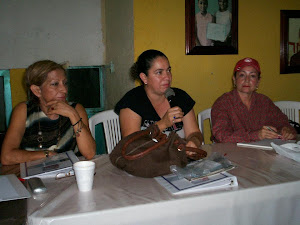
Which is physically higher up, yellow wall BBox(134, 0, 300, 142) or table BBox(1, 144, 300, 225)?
yellow wall BBox(134, 0, 300, 142)

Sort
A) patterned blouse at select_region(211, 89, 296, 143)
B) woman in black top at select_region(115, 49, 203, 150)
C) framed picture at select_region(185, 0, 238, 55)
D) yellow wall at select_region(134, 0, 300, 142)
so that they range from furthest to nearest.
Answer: framed picture at select_region(185, 0, 238, 55)
yellow wall at select_region(134, 0, 300, 142)
patterned blouse at select_region(211, 89, 296, 143)
woman in black top at select_region(115, 49, 203, 150)

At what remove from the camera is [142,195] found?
1.09 m

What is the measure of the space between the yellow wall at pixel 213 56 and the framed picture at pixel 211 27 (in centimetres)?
6

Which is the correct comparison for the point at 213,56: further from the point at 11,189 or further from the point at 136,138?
the point at 11,189

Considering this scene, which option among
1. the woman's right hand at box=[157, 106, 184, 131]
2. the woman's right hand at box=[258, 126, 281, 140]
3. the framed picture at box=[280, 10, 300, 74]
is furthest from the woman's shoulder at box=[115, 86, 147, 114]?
the framed picture at box=[280, 10, 300, 74]

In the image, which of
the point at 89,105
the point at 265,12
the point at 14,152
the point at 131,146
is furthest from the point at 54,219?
the point at 265,12

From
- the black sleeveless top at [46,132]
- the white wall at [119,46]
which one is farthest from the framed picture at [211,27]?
the black sleeveless top at [46,132]

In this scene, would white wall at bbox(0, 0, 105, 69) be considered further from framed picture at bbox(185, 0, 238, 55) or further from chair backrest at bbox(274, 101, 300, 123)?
chair backrest at bbox(274, 101, 300, 123)

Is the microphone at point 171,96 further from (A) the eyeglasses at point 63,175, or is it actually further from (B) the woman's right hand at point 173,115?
(A) the eyeglasses at point 63,175

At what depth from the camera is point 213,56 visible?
9.71 feet

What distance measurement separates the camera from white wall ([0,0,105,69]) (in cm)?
315

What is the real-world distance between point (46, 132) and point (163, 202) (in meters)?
1.15

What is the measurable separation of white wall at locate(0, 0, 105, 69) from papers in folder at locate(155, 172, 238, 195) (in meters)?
2.55

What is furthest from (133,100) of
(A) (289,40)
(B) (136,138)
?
(A) (289,40)
